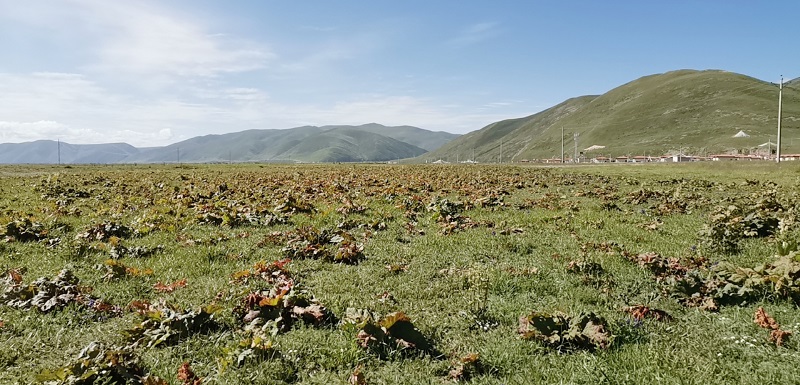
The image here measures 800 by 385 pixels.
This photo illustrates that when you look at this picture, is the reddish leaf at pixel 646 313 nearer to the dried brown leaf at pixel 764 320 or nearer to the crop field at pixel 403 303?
the crop field at pixel 403 303

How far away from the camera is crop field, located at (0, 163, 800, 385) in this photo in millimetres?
5172

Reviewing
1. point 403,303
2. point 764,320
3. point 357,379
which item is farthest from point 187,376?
point 764,320

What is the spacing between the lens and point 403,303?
730 cm

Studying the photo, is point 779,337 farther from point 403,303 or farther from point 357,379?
point 357,379

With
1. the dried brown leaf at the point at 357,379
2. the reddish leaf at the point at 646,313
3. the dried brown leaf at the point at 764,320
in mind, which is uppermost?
the dried brown leaf at the point at 764,320

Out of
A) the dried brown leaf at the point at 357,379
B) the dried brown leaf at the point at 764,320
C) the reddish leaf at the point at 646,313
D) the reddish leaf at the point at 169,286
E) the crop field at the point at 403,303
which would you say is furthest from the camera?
the reddish leaf at the point at 169,286

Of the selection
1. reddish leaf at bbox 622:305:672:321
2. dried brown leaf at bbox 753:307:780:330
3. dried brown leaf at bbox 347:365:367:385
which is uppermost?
dried brown leaf at bbox 753:307:780:330

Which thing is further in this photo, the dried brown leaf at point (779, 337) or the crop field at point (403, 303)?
the dried brown leaf at point (779, 337)

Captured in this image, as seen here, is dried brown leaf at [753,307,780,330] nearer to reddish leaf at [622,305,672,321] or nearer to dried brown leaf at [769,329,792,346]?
dried brown leaf at [769,329,792,346]

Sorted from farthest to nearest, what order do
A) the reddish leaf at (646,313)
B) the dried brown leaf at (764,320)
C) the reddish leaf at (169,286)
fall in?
the reddish leaf at (169,286) < the reddish leaf at (646,313) < the dried brown leaf at (764,320)

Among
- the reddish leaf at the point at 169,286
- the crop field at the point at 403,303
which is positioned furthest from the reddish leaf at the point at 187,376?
the reddish leaf at the point at 169,286

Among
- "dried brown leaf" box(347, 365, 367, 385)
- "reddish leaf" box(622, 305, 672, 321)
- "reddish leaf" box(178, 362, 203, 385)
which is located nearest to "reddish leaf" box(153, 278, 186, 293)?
"reddish leaf" box(178, 362, 203, 385)

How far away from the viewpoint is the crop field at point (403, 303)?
5.17 m

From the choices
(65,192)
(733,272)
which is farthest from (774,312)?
(65,192)
